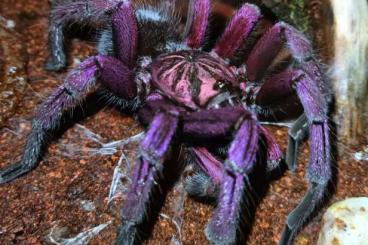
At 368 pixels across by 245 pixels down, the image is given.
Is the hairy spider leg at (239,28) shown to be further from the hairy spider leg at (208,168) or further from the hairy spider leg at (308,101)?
the hairy spider leg at (208,168)

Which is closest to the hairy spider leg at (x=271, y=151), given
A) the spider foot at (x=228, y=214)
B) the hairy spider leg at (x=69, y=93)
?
the spider foot at (x=228, y=214)

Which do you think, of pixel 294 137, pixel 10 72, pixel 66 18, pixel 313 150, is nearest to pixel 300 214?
pixel 313 150

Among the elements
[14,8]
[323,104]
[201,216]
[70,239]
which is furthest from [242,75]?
[14,8]

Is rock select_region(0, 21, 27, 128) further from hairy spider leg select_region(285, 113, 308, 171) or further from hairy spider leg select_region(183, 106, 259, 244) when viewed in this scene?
hairy spider leg select_region(285, 113, 308, 171)

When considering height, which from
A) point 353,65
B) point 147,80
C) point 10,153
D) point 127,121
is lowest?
point 10,153

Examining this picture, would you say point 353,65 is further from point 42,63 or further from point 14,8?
point 14,8

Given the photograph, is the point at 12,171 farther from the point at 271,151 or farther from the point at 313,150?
the point at 313,150
